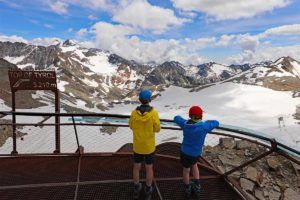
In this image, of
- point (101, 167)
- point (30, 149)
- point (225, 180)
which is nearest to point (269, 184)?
point (225, 180)

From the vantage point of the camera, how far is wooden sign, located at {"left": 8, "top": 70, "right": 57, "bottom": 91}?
14055 mm

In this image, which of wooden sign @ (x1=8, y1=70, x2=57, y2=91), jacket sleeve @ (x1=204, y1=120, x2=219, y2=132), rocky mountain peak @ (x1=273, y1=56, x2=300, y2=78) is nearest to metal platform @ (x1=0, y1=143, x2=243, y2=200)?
jacket sleeve @ (x1=204, y1=120, x2=219, y2=132)

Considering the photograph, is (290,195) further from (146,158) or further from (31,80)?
(31,80)

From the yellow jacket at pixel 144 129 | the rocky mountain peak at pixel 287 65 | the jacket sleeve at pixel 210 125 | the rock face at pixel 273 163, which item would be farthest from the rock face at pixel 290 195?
the rocky mountain peak at pixel 287 65

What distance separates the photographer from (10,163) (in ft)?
28.8

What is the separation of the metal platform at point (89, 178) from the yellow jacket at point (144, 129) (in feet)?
3.64

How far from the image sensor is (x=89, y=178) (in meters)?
8.15

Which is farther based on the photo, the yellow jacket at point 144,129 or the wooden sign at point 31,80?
the wooden sign at point 31,80

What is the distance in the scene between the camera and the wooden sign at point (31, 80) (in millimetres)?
14055

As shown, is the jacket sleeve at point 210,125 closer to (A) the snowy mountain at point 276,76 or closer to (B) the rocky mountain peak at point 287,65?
(A) the snowy mountain at point 276,76

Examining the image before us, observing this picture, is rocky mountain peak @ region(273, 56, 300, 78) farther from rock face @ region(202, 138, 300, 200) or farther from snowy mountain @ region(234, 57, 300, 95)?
rock face @ region(202, 138, 300, 200)

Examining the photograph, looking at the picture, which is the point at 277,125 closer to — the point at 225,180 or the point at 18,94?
the point at 225,180

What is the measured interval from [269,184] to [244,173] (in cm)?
91

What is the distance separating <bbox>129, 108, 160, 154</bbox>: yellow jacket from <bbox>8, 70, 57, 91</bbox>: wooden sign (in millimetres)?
7794
